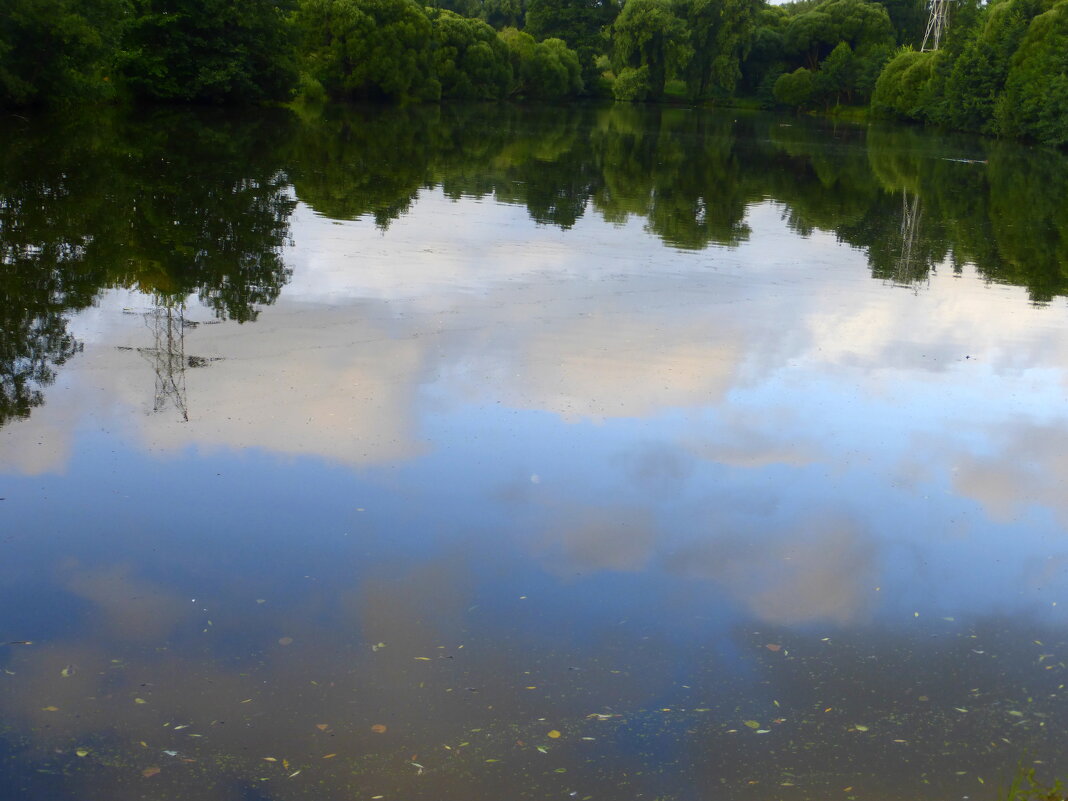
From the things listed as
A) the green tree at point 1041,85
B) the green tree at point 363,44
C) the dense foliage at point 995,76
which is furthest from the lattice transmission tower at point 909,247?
the green tree at point 363,44

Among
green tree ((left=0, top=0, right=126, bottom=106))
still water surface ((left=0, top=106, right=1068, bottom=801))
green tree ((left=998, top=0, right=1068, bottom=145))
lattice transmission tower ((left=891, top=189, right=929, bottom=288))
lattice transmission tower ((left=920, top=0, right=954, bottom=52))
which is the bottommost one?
still water surface ((left=0, top=106, right=1068, bottom=801))

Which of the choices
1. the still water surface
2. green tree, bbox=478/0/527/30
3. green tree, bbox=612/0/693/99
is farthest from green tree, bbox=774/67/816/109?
the still water surface

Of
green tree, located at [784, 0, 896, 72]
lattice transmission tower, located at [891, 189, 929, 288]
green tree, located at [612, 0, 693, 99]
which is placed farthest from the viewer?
green tree, located at [784, 0, 896, 72]

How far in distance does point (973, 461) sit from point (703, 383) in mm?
2491

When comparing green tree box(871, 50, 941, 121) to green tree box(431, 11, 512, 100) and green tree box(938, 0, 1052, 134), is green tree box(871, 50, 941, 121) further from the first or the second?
green tree box(431, 11, 512, 100)

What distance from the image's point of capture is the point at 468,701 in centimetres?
512

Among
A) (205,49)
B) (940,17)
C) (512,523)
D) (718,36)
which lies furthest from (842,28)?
(512,523)

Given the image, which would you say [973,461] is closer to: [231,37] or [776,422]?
[776,422]

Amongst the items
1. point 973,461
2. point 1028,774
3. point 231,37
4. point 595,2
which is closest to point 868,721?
→ point 1028,774

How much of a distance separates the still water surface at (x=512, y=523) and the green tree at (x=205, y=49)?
3004 centimetres

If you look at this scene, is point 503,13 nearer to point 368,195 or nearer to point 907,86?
point 907,86

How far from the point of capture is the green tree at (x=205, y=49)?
43.1 metres

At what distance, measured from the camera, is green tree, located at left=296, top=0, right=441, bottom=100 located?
59.5 m

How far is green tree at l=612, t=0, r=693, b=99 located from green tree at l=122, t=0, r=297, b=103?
135 feet
